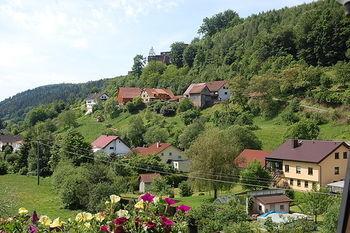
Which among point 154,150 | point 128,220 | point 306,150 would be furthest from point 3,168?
point 128,220

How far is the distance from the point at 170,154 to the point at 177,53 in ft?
179

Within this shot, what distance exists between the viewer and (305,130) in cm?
3506

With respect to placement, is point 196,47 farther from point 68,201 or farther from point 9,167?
point 68,201

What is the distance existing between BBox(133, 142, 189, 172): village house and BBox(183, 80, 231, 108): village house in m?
17.9

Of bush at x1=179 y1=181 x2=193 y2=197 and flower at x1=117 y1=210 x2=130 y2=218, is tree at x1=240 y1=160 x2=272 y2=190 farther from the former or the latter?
flower at x1=117 y1=210 x2=130 y2=218

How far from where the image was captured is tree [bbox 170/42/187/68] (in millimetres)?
92688

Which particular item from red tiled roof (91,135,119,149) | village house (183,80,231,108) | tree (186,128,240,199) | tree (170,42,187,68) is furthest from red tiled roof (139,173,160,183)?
tree (170,42,187,68)

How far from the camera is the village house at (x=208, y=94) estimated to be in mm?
58781

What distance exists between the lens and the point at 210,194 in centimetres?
2998

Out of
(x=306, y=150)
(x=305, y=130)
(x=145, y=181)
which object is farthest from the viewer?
(x=305, y=130)

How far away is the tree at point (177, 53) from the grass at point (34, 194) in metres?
53.7

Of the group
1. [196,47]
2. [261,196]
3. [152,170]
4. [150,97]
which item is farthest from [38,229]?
[196,47]

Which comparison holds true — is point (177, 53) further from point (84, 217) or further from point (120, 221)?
point (120, 221)

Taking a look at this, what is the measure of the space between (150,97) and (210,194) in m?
37.1
